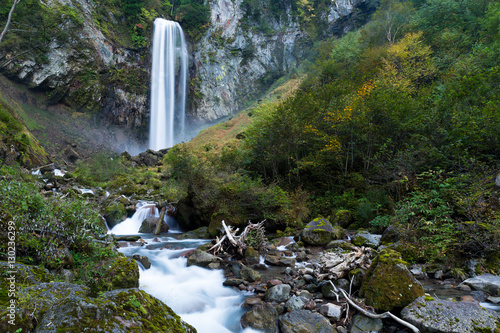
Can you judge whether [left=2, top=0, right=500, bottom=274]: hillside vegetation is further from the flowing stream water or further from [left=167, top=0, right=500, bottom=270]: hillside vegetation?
the flowing stream water

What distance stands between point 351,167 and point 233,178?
24.7 feet

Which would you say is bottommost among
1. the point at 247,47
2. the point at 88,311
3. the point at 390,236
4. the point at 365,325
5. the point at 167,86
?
the point at 365,325

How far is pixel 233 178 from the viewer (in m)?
14.3

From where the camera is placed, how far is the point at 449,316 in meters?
3.88

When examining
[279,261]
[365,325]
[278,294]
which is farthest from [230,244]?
[365,325]

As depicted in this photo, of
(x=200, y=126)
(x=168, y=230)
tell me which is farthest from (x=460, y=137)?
(x=200, y=126)

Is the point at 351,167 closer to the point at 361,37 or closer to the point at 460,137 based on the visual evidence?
the point at 460,137

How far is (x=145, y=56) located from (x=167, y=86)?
6.31 m

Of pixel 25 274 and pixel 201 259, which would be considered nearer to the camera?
pixel 25 274

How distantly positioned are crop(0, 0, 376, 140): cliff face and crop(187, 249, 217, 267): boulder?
113 ft

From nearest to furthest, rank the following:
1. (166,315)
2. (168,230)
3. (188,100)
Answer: (166,315)
(168,230)
(188,100)

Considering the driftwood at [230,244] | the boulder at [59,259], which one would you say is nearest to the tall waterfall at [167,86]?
the driftwood at [230,244]

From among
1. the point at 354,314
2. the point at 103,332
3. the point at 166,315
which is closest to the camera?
the point at 103,332

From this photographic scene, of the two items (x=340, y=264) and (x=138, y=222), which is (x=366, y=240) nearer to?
(x=340, y=264)
